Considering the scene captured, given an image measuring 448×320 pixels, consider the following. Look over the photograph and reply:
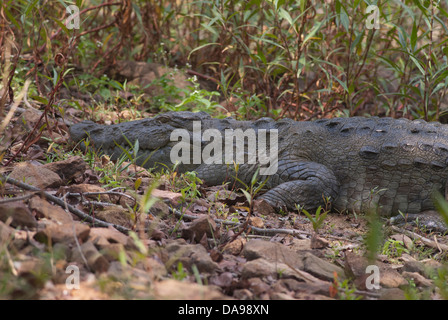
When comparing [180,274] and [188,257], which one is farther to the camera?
[188,257]

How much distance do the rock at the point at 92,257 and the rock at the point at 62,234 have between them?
0.07 meters

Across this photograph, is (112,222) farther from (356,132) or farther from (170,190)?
(356,132)

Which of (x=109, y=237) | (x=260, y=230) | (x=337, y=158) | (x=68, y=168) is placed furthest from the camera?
(x=337, y=158)

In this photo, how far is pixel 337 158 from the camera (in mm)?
4480

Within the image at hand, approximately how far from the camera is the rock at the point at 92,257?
Answer: 2186 mm

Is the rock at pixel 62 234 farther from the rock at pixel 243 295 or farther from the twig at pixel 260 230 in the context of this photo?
the twig at pixel 260 230

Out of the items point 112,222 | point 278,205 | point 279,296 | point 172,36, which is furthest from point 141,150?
point 172,36

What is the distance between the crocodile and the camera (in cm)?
425

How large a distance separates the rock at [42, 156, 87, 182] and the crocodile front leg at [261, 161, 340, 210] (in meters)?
1.60

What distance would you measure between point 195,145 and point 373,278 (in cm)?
261

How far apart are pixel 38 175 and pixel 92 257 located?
1.33m

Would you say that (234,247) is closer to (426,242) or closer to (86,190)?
(86,190)

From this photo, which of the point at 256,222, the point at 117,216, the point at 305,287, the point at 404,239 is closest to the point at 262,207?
the point at 256,222

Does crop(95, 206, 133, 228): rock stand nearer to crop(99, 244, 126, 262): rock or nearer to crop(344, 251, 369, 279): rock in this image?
crop(99, 244, 126, 262): rock
